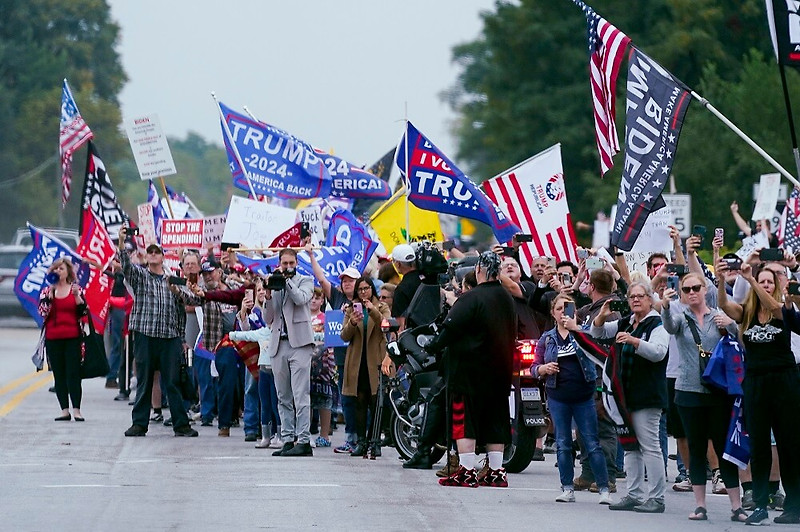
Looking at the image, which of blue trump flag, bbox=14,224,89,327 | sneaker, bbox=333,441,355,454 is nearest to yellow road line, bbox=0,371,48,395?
blue trump flag, bbox=14,224,89,327

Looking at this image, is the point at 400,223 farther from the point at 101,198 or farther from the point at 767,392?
the point at 767,392

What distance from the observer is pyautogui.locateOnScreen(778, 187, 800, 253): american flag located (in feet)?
67.2

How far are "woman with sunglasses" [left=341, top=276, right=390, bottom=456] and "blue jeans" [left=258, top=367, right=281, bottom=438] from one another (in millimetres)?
1143

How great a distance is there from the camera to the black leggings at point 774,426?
12383 millimetres

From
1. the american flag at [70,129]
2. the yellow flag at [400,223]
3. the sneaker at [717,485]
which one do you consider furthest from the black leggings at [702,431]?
the american flag at [70,129]

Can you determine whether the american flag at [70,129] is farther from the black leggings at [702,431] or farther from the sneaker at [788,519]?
the sneaker at [788,519]

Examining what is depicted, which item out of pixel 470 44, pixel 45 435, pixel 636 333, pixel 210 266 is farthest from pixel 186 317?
pixel 470 44

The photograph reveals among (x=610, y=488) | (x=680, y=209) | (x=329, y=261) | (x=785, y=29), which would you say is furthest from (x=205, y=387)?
(x=680, y=209)

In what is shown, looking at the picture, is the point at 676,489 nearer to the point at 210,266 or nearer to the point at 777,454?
the point at 777,454

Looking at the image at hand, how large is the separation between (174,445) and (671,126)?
6.08 metres

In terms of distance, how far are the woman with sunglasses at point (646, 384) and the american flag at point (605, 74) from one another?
3000mm

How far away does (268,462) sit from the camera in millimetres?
16094

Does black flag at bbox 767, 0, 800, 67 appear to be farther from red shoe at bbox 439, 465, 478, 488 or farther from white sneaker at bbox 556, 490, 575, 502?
red shoe at bbox 439, 465, 478, 488

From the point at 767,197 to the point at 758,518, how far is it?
1242 cm
